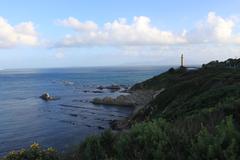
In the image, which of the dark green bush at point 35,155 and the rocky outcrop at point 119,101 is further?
the rocky outcrop at point 119,101

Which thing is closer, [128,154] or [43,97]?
[128,154]

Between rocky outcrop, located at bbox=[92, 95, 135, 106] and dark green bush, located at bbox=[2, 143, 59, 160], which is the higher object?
dark green bush, located at bbox=[2, 143, 59, 160]

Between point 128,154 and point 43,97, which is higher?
point 128,154

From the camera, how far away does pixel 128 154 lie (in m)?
8.19

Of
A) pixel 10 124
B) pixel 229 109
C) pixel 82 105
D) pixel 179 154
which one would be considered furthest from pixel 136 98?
pixel 179 154

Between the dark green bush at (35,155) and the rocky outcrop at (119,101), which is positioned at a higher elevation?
the dark green bush at (35,155)

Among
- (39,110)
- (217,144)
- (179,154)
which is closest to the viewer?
(217,144)

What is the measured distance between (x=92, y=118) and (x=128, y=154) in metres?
44.3

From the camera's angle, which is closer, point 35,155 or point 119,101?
point 35,155

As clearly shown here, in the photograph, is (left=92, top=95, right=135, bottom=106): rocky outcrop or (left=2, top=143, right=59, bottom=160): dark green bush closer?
(left=2, top=143, right=59, bottom=160): dark green bush

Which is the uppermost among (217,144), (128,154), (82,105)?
(217,144)

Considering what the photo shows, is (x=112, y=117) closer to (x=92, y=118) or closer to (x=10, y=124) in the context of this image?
(x=92, y=118)

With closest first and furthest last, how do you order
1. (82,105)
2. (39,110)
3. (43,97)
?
(39,110) → (82,105) → (43,97)

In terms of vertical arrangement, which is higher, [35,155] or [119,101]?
[35,155]
